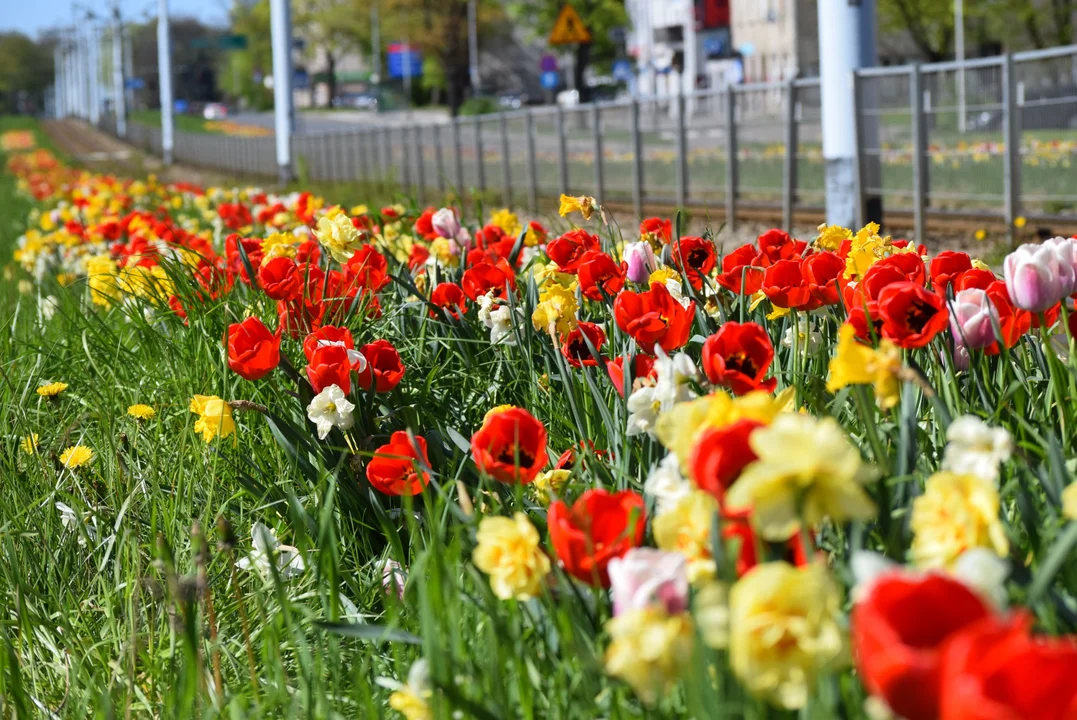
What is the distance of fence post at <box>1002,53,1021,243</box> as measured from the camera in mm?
10852

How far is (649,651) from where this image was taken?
1.17 m

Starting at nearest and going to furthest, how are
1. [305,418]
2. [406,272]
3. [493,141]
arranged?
→ [305,418] < [406,272] < [493,141]

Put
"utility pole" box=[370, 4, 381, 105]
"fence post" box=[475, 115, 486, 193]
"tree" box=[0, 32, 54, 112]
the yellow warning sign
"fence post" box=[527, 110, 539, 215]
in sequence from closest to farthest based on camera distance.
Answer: "fence post" box=[527, 110, 539, 215] → "fence post" box=[475, 115, 486, 193] → the yellow warning sign → "utility pole" box=[370, 4, 381, 105] → "tree" box=[0, 32, 54, 112]

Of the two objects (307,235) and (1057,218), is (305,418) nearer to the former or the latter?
(307,235)

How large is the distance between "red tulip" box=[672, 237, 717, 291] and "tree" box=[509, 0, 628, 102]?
55.5 metres

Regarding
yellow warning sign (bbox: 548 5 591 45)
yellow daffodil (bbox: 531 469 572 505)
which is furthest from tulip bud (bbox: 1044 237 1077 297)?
→ yellow warning sign (bbox: 548 5 591 45)

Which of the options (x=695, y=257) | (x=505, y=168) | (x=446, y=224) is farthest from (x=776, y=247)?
(x=505, y=168)

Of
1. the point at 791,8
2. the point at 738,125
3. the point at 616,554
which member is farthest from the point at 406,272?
the point at 791,8

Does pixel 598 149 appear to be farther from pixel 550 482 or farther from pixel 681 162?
pixel 550 482

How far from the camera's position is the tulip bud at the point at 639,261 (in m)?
3.03

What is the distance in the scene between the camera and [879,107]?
11812mm

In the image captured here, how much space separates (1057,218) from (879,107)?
6.39 ft

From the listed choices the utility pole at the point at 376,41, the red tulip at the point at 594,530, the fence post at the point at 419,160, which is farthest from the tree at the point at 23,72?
the red tulip at the point at 594,530

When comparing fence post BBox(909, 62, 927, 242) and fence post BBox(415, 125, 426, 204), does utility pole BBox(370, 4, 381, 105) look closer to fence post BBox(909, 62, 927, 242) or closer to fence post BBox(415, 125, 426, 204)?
fence post BBox(415, 125, 426, 204)
